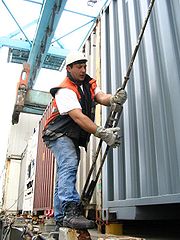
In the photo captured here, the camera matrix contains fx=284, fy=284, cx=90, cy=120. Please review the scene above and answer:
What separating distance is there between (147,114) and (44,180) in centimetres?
449

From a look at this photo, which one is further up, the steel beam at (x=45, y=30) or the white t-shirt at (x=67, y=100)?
the steel beam at (x=45, y=30)

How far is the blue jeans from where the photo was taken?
8.28 feet

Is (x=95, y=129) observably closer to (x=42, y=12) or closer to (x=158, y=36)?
(x=158, y=36)

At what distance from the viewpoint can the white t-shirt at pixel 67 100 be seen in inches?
105

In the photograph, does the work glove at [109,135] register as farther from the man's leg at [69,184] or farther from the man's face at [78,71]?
Result: the man's face at [78,71]

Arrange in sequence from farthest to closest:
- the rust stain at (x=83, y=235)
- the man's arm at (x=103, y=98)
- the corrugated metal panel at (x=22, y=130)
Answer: the corrugated metal panel at (x=22, y=130) < the man's arm at (x=103, y=98) < the rust stain at (x=83, y=235)

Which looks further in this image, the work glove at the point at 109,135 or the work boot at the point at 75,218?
the work glove at the point at 109,135

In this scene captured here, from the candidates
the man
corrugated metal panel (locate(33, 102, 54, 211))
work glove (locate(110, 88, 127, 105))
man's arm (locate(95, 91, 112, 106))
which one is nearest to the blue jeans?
the man

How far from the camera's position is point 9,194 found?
11.1 metres

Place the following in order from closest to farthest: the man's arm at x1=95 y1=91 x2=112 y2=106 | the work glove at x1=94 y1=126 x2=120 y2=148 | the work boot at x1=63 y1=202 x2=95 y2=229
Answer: the work boot at x1=63 y1=202 x2=95 y2=229
the work glove at x1=94 y1=126 x2=120 y2=148
the man's arm at x1=95 y1=91 x2=112 y2=106

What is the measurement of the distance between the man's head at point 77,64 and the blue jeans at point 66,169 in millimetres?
680

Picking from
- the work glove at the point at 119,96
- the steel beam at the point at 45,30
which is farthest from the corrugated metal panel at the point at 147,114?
the steel beam at the point at 45,30

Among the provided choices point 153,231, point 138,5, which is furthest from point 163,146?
point 138,5

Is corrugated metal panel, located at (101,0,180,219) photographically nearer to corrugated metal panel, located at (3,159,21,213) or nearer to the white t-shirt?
the white t-shirt
